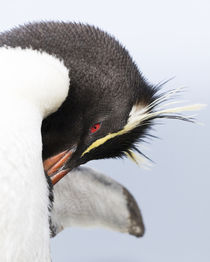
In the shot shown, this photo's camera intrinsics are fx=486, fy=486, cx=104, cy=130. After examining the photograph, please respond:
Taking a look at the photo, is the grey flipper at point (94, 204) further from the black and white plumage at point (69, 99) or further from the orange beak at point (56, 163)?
the orange beak at point (56, 163)

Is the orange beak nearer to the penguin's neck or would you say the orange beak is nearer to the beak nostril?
the beak nostril

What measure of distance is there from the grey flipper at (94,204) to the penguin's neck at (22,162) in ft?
3.77

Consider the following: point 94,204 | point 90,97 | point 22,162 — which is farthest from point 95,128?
point 94,204

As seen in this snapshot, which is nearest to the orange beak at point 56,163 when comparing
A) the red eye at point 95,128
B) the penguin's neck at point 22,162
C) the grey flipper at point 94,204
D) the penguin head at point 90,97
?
the penguin head at point 90,97

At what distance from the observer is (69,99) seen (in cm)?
167

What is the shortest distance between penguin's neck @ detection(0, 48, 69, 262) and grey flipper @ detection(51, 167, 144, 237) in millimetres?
1148

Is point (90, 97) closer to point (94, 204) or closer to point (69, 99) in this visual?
point (69, 99)

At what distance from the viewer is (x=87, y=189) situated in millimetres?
2652

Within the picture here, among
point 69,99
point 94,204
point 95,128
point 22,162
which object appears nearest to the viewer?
point 22,162

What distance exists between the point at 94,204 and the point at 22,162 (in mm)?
1402

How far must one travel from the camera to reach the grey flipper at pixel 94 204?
8.54ft

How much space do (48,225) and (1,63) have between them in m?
0.51

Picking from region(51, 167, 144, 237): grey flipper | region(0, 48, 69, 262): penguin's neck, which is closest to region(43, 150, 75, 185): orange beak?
region(0, 48, 69, 262): penguin's neck

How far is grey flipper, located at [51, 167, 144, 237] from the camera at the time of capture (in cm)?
260
